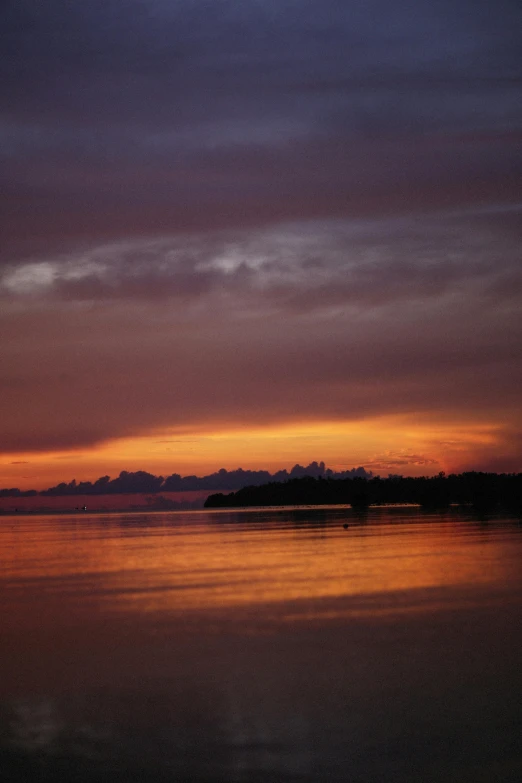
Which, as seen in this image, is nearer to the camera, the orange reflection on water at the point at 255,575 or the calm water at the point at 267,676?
the calm water at the point at 267,676

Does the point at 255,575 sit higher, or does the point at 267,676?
the point at 255,575

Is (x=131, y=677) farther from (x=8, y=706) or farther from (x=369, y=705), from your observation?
(x=369, y=705)

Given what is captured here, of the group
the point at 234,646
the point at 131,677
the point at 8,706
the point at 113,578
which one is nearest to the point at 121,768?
the point at 8,706

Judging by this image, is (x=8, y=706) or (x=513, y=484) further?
(x=513, y=484)

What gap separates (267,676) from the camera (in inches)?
808

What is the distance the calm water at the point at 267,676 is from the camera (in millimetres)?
14484

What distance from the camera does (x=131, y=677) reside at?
21.0m

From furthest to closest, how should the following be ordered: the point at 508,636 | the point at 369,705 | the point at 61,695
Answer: the point at 508,636, the point at 61,695, the point at 369,705

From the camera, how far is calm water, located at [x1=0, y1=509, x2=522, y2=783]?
14.5m

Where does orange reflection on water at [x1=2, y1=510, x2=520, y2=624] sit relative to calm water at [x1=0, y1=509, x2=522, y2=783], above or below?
above

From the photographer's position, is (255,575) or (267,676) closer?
(267,676)

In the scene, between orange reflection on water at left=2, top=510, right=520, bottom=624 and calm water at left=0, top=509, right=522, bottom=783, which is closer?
calm water at left=0, top=509, right=522, bottom=783

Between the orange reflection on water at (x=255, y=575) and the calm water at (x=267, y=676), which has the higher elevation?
the orange reflection on water at (x=255, y=575)

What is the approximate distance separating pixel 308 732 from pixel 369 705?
86.7 inches
